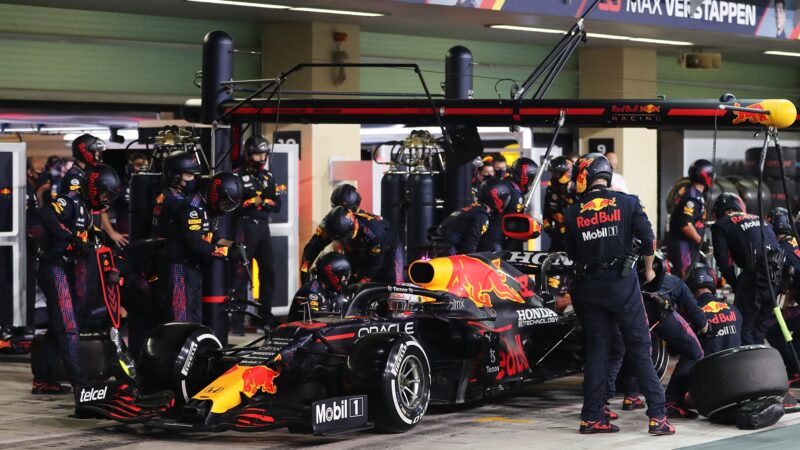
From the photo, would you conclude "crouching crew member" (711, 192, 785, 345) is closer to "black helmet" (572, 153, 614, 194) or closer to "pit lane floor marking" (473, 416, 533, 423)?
"black helmet" (572, 153, 614, 194)

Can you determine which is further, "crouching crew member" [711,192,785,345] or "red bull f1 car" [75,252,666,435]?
"crouching crew member" [711,192,785,345]

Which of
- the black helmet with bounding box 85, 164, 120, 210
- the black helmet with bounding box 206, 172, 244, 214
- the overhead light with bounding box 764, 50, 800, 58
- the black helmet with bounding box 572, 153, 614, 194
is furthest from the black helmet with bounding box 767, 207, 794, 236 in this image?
the overhead light with bounding box 764, 50, 800, 58

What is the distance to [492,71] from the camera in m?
24.0

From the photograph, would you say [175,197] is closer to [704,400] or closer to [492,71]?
[704,400]

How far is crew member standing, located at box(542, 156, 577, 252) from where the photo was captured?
1681cm

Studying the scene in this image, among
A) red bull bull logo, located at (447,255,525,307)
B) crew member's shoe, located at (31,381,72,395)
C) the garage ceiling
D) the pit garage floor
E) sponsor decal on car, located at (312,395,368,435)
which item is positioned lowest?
the pit garage floor

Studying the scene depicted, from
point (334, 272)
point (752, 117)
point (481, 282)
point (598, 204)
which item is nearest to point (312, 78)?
point (334, 272)

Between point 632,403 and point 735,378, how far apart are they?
1289 mm

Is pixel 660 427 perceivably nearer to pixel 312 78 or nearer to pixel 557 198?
pixel 557 198

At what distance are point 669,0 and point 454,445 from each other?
13.1 m

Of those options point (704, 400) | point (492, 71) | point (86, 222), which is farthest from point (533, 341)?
point (492, 71)

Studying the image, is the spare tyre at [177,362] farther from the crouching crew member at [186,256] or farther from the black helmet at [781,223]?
the black helmet at [781,223]

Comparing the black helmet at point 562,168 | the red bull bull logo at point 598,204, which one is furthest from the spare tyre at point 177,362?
the black helmet at point 562,168

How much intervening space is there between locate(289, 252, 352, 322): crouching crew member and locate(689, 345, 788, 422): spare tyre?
3.43 meters
